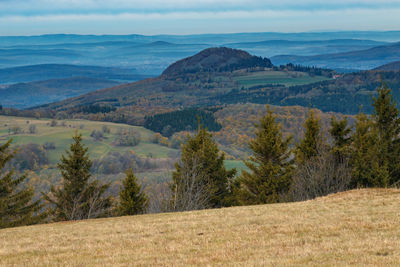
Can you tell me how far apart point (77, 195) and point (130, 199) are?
5064mm

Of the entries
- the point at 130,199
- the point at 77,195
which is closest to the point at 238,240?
the point at 130,199

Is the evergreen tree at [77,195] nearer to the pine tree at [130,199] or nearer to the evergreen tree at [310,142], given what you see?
the pine tree at [130,199]

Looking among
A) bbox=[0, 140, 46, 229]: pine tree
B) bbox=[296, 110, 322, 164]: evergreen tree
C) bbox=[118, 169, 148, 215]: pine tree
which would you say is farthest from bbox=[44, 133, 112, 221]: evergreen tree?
bbox=[296, 110, 322, 164]: evergreen tree

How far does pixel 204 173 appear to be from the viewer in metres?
36.5

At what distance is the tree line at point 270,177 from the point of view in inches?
1228

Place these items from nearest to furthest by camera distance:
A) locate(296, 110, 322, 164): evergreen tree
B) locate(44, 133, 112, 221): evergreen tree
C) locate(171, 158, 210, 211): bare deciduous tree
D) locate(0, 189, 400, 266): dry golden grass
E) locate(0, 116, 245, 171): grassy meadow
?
locate(0, 189, 400, 266): dry golden grass < locate(171, 158, 210, 211): bare deciduous tree < locate(44, 133, 112, 221): evergreen tree < locate(296, 110, 322, 164): evergreen tree < locate(0, 116, 245, 171): grassy meadow

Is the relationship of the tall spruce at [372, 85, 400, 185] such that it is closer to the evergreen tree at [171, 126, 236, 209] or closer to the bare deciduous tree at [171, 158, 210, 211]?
the evergreen tree at [171, 126, 236, 209]

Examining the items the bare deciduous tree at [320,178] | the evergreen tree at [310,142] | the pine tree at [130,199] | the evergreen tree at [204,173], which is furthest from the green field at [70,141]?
the bare deciduous tree at [320,178]

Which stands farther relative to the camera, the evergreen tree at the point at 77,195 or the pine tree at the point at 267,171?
the evergreen tree at the point at 77,195

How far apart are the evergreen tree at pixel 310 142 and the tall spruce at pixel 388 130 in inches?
184

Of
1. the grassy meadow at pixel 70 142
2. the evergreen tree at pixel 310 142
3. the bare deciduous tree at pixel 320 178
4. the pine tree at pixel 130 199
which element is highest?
the evergreen tree at pixel 310 142

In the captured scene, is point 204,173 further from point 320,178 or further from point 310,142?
point 320,178

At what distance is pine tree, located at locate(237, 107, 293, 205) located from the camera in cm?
3288

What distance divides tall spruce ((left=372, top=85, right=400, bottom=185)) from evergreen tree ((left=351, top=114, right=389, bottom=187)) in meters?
0.46
